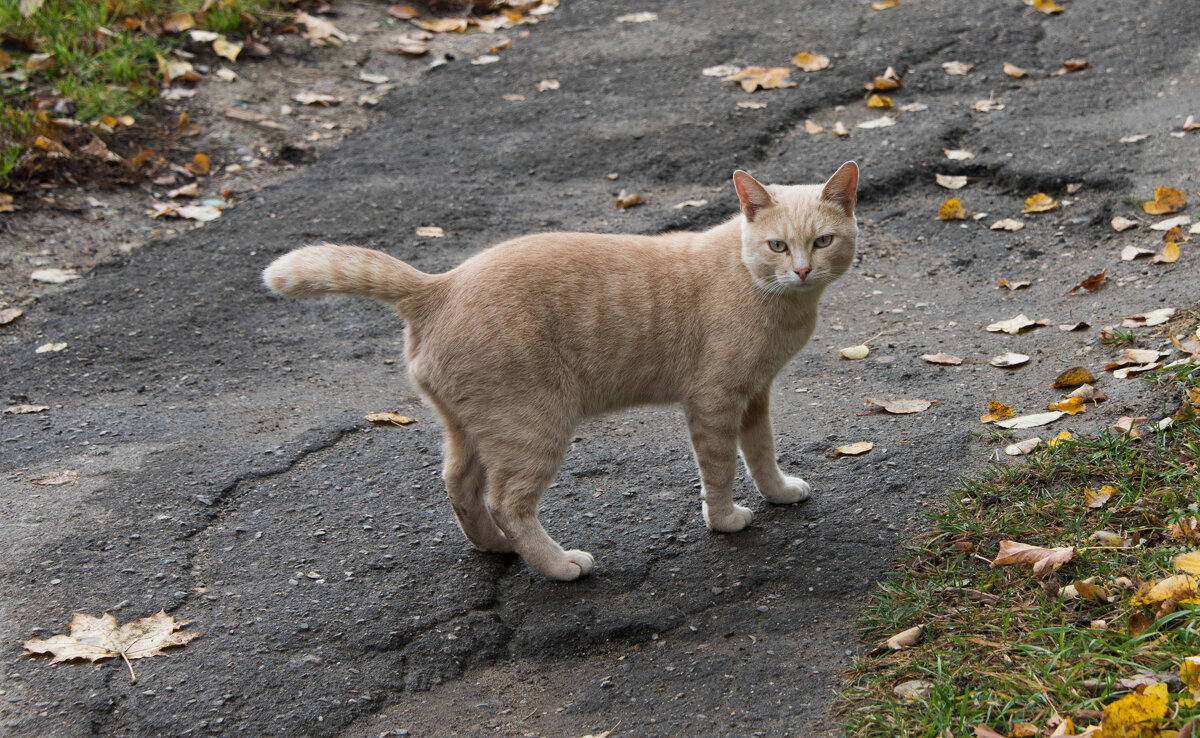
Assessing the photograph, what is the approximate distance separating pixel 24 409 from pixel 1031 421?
441cm

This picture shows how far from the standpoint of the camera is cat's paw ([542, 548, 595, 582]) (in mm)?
3439

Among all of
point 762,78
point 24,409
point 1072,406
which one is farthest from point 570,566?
point 762,78

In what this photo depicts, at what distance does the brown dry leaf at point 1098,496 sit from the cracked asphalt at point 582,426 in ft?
1.60

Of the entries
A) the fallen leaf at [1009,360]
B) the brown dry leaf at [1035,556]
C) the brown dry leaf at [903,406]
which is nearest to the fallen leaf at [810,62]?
the fallen leaf at [1009,360]

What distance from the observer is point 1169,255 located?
15.7 ft

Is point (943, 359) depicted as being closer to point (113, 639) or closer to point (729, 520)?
point (729, 520)

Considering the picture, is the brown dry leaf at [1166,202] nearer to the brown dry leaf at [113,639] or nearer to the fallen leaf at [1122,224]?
the fallen leaf at [1122,224]

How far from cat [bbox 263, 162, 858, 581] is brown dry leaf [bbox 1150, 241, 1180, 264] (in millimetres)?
2127

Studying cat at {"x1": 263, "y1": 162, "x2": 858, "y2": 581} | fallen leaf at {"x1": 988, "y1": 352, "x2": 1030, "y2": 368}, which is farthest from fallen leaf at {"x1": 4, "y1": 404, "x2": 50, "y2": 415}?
fallen leaf at {"x1": 988, "y1": 352, "x2": 1030, "y2": 368}

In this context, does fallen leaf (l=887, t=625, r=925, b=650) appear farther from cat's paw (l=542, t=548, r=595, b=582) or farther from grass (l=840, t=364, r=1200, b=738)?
cat's paw (l=542, t=548, r=595, b=582)

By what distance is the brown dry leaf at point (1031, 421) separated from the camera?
12.4 ft

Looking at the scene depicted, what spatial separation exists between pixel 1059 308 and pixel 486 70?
5097mm

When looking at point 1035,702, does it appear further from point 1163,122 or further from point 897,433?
point 1163,122

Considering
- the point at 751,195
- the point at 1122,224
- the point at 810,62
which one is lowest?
the point at 1122,224
